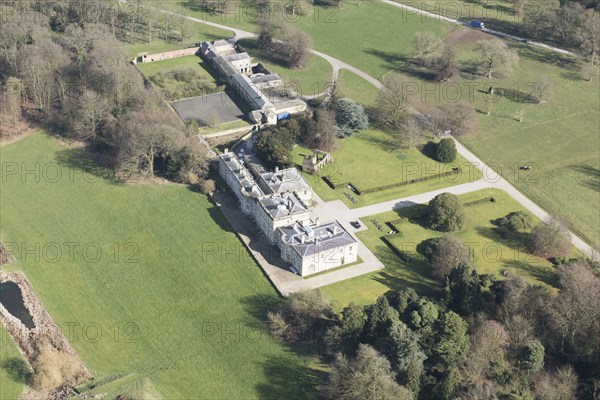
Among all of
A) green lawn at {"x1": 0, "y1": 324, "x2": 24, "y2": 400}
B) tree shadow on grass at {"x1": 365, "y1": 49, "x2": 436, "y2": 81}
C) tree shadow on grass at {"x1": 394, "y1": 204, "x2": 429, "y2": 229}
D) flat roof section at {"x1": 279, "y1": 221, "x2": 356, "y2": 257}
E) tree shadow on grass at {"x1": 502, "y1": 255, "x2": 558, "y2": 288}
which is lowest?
green lawn at {"x1": 0, "y1": 324, "x2": 24, "y2": 400}

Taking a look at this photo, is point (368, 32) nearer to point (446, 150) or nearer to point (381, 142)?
point (381, 142)

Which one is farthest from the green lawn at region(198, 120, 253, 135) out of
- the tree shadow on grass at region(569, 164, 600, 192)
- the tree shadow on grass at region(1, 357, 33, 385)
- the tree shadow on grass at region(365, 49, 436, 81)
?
the tree shadow on grass at region(569, 164, 600, 192)

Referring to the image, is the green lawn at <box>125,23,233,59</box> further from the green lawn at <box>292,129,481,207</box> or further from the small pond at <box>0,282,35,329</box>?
the small pond at <box>0,282,35,329</box>

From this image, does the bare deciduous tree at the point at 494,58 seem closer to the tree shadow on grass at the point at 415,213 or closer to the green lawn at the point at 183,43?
the tree shadow on grass at the point at 415,213

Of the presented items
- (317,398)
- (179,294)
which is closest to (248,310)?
(179,294)

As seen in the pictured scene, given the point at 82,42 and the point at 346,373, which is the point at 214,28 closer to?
the point at 82,42

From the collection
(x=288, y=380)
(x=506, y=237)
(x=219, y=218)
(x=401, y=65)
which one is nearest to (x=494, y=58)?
(x=401, y=65)
